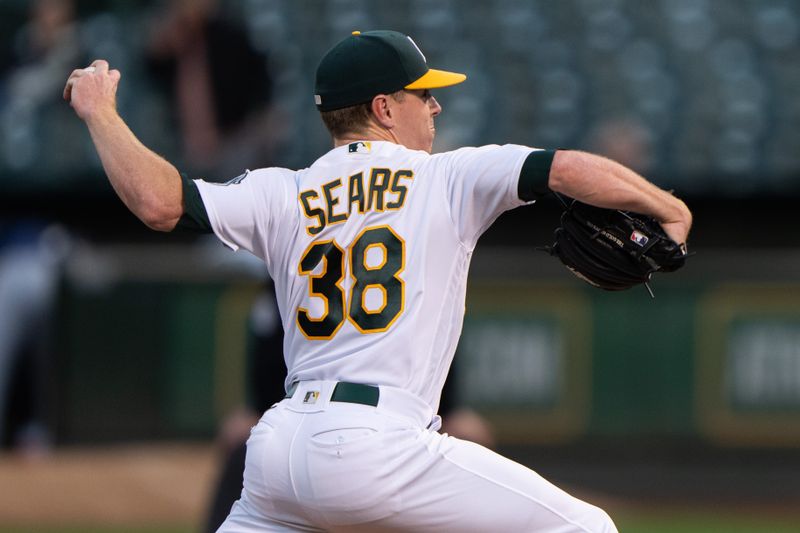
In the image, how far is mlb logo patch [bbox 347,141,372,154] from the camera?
3588 mm

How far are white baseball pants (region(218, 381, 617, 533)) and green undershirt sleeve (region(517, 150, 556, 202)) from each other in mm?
558

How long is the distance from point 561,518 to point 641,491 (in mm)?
6397

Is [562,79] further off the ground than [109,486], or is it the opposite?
[562,79]

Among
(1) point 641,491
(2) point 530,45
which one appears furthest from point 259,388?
(2) point 530,45

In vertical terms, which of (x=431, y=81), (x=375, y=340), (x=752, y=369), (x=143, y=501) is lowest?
(x=143, y=501)

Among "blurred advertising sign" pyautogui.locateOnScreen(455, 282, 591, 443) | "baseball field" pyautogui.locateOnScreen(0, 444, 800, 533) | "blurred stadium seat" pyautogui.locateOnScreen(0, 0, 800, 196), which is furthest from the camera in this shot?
"blurred stadium seat" pyautogui.locateOnScreen(0, 0, 800, 196)

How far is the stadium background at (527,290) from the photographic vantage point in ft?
31.6

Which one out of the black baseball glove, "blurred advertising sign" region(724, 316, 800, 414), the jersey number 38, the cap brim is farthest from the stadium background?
the jersey number 38

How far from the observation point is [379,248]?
342cm

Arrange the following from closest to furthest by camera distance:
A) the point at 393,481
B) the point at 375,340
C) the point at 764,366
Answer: the point at 393,481
the point at 375,340
the point at 764,366

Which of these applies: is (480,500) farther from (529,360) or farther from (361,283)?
(529,360)

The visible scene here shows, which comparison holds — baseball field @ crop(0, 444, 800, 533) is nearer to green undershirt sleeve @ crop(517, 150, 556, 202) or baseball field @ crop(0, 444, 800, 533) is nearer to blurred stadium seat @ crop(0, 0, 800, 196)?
blurred stadium seat @ crop(0, 0, 800, 196)

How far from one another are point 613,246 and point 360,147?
26.1 inches

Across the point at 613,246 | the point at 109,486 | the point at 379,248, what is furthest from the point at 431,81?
the point at 109,486
